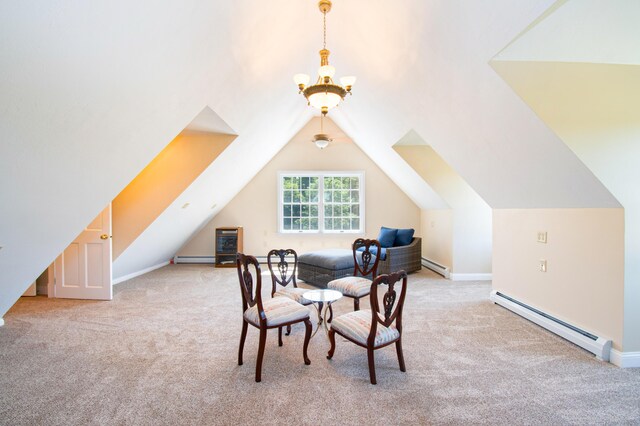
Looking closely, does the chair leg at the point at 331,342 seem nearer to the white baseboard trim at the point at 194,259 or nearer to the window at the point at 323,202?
the window at the point at 323,202

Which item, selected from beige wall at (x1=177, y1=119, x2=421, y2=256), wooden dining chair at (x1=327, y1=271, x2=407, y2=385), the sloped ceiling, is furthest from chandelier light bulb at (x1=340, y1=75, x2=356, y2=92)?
beige wall at (x1=177, y1=119, x2=421, y2=256)

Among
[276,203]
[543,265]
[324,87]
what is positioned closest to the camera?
[324,87]

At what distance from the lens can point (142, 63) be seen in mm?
2102

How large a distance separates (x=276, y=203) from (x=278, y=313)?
5.06 m

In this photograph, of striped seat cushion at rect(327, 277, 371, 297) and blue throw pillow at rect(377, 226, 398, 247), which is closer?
striped seat cushion at rect(327, 277, 371, 297)

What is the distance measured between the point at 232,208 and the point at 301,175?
176 centimetres

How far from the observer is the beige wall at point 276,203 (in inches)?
289

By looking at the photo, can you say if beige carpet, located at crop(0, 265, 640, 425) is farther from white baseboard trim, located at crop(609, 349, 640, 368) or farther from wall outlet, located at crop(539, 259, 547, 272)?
wall outlet, located at crop(539, 259, 547, 272)

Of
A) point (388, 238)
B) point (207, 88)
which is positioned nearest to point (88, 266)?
point (207, 88)

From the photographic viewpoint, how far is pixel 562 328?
10.00ft

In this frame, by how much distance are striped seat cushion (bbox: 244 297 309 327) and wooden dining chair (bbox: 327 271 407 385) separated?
299 mm

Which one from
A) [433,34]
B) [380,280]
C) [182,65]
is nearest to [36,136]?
[182,65]

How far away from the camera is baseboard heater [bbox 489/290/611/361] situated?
2.62 meters

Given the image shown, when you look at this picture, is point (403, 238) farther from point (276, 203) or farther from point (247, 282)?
point (247, 282)
